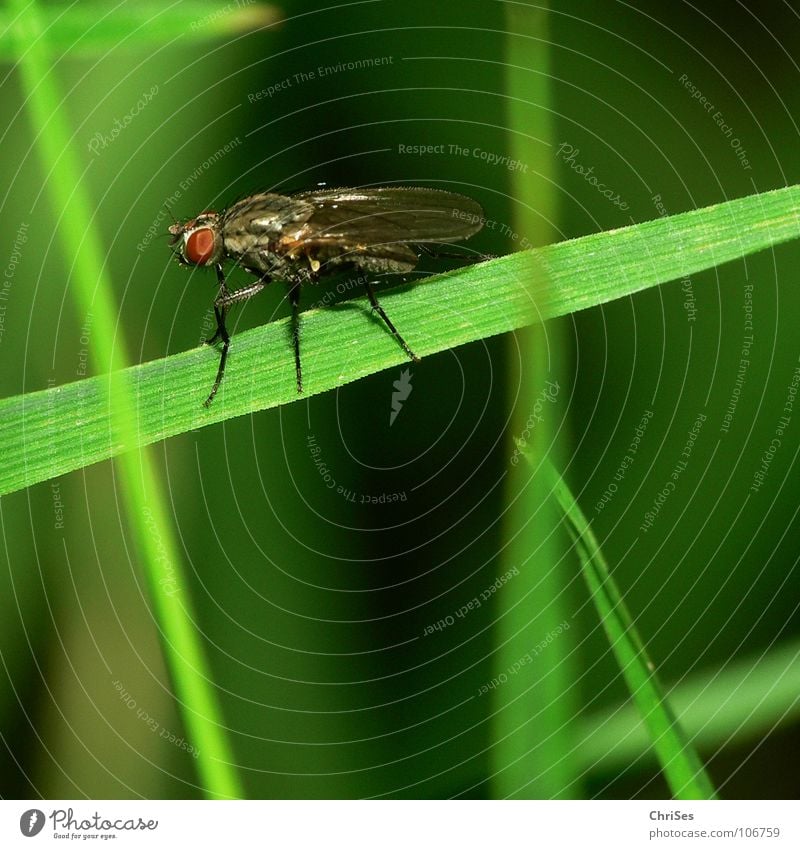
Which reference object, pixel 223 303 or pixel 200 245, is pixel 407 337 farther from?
pixel 200 245

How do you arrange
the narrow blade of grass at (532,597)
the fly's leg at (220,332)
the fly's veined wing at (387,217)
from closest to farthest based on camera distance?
the narrow blade of grass at (532,597), the fly's leg at (220,332), the fly's veined wing at (387,217)

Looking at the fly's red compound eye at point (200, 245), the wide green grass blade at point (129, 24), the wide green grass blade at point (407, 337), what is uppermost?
the wide green grass blade at point (129, 24)

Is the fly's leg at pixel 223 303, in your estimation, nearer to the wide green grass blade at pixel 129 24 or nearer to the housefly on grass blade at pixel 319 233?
the housefly on grass blade at pixel 319 233

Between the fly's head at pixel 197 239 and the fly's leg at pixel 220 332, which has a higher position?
the fly's head at pixel 197 239

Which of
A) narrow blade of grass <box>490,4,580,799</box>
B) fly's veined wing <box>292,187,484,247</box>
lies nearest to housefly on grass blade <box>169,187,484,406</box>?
fly's veined wing <box>292,187,484,247</box>

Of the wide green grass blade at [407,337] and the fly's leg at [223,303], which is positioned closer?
the wide green grass blade at [407,337]

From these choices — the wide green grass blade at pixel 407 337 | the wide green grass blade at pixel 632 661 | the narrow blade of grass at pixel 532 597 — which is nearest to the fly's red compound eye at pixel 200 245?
the wide green grass blade at pixel 407 337

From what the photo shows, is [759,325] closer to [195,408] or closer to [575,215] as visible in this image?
[575,215]
